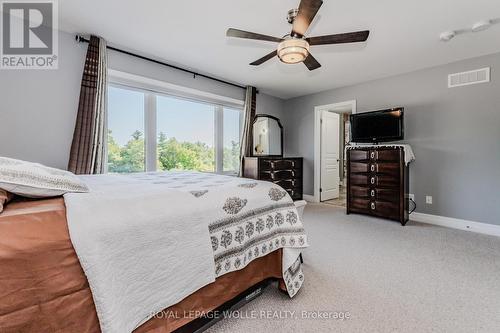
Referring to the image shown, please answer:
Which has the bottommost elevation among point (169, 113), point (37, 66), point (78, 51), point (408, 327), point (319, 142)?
point (408, 327)

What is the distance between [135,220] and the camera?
98 cm

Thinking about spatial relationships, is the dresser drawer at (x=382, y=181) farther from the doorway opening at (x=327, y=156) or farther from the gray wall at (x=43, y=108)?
the gray wall at (x=43, y=108)

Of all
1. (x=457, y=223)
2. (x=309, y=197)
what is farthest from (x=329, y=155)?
(x=457, y=223)

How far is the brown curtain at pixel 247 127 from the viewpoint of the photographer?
443cm

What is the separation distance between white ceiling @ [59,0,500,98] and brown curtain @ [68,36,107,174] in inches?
11.1

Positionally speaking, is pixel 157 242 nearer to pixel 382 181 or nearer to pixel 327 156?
pixel 382 181

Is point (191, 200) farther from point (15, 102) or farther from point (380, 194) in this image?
point (380, 194)

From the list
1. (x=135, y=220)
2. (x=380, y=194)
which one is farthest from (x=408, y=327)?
(x=380, y=194)

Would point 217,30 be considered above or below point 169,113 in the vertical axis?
above

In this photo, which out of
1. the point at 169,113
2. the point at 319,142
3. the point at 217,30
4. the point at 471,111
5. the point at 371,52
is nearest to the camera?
the point at 217,30

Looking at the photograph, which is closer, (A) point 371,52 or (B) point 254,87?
(A) point 371,52

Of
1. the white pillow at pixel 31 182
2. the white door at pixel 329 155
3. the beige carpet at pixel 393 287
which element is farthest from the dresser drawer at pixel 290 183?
the white pillow at pixel 31 182

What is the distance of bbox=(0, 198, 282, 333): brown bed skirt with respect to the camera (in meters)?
0.71

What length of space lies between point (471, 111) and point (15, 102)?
5.73m
